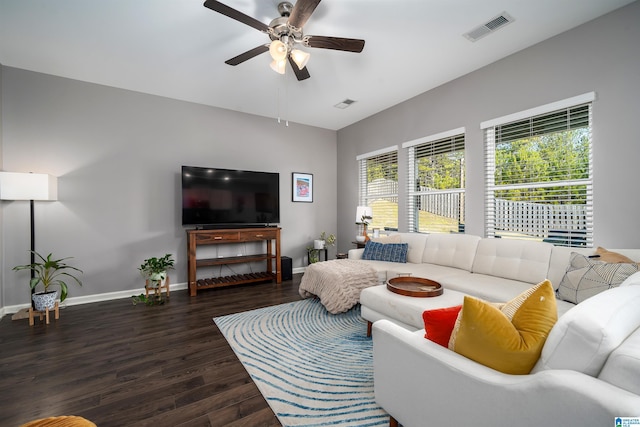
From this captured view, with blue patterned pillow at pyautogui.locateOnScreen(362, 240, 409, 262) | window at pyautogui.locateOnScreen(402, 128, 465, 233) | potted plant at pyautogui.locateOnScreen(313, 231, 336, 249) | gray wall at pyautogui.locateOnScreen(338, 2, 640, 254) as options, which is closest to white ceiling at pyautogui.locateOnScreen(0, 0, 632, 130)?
gray wall at pyautogui.locateOnScreen(338, 2, 640, 254)

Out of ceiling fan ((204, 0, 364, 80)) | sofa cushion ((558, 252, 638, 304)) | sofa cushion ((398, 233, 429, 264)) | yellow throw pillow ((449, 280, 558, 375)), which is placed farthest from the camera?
sofa cushion ((398, 233, 429, 264))

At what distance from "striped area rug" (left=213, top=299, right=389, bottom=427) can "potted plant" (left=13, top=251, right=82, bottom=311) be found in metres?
1.79

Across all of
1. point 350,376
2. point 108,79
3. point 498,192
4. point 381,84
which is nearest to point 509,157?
point 498,192

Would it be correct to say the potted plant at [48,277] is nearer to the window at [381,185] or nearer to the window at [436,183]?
the window at [381,185]

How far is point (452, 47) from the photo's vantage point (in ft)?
9.38

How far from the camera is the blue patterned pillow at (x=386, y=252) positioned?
3.68 metres

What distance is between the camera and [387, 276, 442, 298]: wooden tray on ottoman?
2180mm

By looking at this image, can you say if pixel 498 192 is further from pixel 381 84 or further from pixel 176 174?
pixel 176 174

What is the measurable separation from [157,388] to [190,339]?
2.25ft

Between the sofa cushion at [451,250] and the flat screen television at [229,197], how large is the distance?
2.46 metres

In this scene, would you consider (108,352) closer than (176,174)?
Yes

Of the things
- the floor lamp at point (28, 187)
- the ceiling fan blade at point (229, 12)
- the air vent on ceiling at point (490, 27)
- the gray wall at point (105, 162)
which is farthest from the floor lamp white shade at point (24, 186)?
the air vent on ceiling at point (490, 27)

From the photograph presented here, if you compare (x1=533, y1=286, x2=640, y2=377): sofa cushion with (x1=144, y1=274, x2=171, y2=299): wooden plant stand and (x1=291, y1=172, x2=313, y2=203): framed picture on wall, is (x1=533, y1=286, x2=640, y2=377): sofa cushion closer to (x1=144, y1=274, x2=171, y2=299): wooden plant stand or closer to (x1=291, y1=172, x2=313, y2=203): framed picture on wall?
(x1=144, y1=274, x2=171, y2=299): wooden plant stand

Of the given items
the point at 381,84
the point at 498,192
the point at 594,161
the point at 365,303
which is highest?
the point at 381,84
